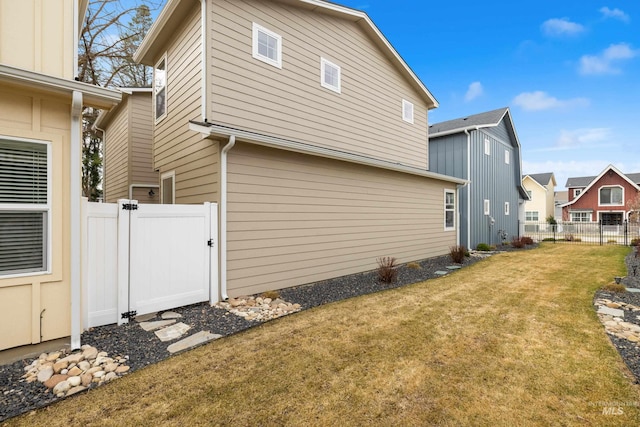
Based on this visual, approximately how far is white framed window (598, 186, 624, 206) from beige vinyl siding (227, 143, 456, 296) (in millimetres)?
30145

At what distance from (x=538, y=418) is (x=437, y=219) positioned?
30.4 ft

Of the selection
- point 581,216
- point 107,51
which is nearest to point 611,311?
point 107,51

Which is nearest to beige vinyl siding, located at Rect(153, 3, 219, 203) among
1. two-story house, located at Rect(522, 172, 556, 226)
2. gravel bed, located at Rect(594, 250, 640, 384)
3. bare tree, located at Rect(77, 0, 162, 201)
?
gravel bed, located at Rect(594, 250, 640, 384)

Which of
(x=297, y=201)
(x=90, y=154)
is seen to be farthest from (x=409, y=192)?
(x=90, y=154)

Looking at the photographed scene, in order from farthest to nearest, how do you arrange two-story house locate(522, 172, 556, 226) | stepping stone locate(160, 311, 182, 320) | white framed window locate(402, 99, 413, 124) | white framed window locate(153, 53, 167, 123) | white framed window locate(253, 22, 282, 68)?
two-story house locate(522, 172, 556, 226) → white framed window locate(402, 99, 413, 124) → white framed window locate(153, 53, 167, 123) → white framed window locate(253, 22, 282, 68) → stepping stone locate(160, 311, 182, 320)

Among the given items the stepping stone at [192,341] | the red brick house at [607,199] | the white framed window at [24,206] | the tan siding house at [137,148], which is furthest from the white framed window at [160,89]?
the red brick house at [607,199]

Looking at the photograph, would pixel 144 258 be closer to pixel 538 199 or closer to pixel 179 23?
pixel 179 23

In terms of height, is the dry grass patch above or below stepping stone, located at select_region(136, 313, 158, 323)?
below

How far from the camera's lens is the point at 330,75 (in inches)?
306

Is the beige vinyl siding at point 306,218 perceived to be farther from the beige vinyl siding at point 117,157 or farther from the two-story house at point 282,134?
the beige vinyl siding at point 117,157

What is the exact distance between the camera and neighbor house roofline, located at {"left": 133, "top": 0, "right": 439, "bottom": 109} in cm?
615

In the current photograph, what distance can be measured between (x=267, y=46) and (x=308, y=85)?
A: 1252 mm

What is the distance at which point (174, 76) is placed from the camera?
6840 mm

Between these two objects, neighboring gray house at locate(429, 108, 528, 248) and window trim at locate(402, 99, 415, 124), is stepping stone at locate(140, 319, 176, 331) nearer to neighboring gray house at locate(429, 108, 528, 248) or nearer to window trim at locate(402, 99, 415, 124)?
window trim at locate(402, 99, 415, 124)
